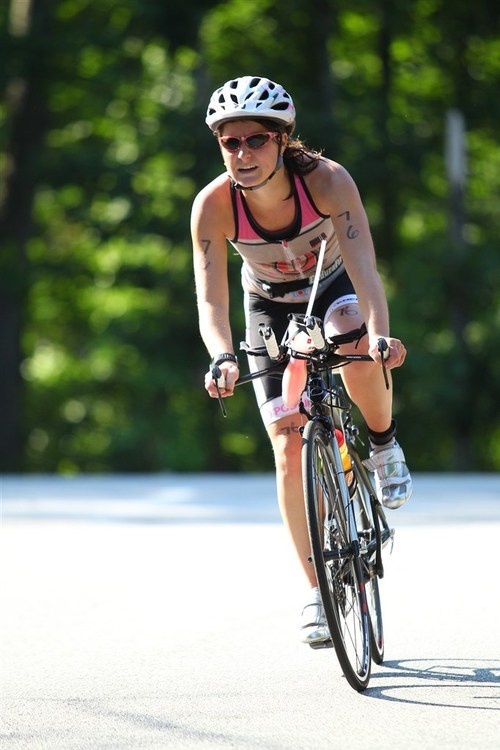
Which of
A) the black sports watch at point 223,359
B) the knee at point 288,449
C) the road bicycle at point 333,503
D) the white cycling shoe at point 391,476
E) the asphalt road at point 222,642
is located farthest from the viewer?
the white cycling shoe at point 391,476

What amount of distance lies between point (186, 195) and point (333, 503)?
20869mm

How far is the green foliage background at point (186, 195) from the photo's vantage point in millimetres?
23734

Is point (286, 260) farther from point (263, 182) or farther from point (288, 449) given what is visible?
point (288, 449)

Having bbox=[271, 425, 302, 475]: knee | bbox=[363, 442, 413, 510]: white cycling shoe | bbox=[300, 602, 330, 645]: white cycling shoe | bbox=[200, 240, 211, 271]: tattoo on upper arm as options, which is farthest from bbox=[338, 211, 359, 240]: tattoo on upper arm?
bbox=[300, 602, 330, 645]: white cycling shoe

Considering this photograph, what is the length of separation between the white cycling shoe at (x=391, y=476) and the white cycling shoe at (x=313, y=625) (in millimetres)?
641

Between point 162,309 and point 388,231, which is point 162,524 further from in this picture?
point 388,231

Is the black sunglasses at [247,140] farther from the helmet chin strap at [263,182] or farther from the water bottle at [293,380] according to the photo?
the water bottle at [293,380]

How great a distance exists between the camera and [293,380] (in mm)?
5500

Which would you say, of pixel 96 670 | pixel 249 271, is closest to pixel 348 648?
pixel 96 670

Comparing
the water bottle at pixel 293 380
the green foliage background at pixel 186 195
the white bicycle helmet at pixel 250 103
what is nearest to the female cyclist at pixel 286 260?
the white bicycle helmet at pixel 250 103

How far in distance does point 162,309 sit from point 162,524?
46.9ft

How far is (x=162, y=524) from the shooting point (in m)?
11.2

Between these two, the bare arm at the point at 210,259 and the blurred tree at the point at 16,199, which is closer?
the bare arm at the point at 210,259

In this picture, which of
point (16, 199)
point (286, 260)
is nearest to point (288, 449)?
point (286, 260)
